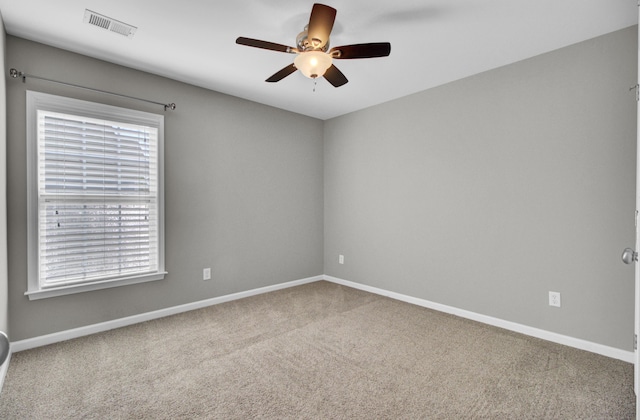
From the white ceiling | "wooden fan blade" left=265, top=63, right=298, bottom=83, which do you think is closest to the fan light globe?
"wooden fan blade" left=265, top=63, right=298, bottom=83

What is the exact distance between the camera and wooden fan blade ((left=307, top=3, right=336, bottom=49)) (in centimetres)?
174

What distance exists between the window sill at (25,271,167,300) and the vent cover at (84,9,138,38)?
2032mm

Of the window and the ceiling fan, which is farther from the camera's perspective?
the window

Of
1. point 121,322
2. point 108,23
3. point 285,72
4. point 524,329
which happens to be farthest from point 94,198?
point 524,329

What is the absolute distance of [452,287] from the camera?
329 centimetres

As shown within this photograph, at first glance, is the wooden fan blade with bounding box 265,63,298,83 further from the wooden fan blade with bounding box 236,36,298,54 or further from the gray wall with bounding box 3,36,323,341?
the gray wall with bounding box 3,36,323,341

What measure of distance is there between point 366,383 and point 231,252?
2232 millimetres

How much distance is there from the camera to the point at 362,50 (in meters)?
2.01

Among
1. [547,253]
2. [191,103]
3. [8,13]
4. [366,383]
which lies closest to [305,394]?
[366,383]

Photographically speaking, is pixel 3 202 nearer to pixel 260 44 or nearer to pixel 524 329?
pixel 260 44

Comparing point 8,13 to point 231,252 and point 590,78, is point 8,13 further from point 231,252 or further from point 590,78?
point 590,78

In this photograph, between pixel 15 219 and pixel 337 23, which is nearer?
pixel 337 23

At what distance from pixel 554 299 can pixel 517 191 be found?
937 mm

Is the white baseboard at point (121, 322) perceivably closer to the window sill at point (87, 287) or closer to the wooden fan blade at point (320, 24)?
the window sill at point (87, 287)
